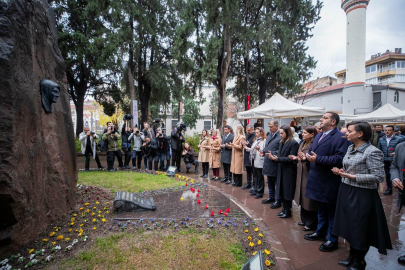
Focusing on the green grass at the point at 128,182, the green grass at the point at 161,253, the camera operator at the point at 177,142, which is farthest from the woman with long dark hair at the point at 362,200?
the camera operator at the point at 177,142

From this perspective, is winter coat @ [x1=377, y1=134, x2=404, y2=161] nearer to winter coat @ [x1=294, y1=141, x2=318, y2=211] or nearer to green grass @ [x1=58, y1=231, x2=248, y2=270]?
winter coat @ [x1=294, y1=141, x2=318, y2=211]

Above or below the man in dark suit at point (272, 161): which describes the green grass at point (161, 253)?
below

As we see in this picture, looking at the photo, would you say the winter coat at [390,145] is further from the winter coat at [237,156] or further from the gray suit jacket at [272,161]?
the winter coat at [237,156]

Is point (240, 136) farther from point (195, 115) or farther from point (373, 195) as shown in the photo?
point (195, 115)

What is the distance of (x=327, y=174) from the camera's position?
3.58 meters

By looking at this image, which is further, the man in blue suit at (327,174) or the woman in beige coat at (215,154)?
the woman in beige coat at (215,154)

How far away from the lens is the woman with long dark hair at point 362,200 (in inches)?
108

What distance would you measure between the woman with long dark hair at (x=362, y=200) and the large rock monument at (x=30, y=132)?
415 cm

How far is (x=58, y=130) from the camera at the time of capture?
171 inches

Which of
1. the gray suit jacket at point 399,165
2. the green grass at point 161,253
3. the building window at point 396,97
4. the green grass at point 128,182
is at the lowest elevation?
the green grass at point 161,253

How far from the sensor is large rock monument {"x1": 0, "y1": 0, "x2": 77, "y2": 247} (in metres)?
2.81

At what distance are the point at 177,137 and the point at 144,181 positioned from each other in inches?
117

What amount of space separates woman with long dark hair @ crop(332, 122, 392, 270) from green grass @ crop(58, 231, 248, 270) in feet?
4.61

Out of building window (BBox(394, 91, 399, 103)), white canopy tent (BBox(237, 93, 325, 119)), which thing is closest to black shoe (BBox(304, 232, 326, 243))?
white canopy tent (BBox(237, 93, 325, 119))
